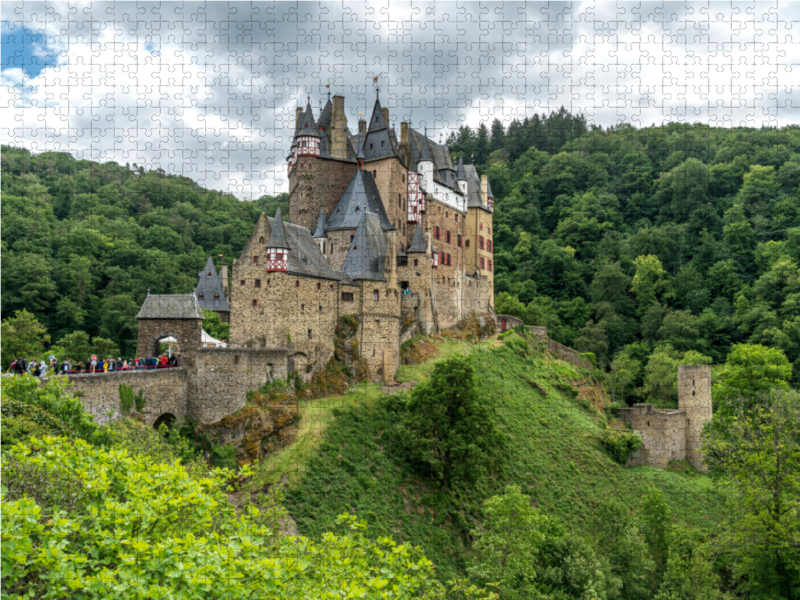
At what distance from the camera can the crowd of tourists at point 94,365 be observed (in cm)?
2216

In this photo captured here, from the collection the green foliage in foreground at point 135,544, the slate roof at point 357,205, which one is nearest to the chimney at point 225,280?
the slate roof at point 357,205

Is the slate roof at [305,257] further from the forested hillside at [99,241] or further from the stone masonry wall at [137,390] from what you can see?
the forested hillside at [99,241]

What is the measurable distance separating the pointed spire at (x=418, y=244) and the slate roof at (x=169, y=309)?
17.7 meters

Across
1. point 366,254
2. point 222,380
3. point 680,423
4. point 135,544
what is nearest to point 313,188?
point 366,254

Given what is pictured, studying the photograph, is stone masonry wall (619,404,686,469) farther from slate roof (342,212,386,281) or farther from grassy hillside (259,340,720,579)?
slate roof (342,212,386,281)

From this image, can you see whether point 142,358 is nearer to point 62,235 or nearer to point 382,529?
point 382,529

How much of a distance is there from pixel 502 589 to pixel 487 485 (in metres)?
10.6

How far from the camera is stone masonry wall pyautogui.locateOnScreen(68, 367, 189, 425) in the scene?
888 inches

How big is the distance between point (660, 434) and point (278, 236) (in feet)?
97.2

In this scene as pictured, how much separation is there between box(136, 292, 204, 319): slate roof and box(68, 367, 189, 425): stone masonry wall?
2.42 m

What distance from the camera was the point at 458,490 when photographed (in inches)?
1219

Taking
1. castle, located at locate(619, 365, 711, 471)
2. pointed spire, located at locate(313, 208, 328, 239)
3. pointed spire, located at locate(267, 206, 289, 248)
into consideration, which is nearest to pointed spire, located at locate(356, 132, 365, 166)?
pointed spire, located at locate(313, 208, 328, 239)

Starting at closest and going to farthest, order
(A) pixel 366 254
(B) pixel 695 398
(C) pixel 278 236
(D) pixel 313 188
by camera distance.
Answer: (C) pixel 278 236
(A) pixel 366 254
(D) pixel 313 188
(B) pixel 695 398

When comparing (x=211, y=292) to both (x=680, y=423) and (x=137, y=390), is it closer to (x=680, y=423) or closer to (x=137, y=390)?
(x=137, y=390)
